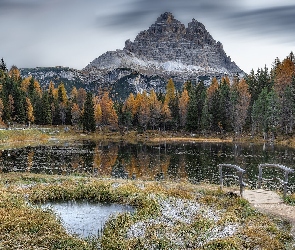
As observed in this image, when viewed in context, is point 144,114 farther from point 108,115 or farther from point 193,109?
point 193,109

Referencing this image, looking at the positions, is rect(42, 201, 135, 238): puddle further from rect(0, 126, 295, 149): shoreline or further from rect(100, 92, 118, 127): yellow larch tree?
rect(100, 92, 118, 127): yellow larch tree

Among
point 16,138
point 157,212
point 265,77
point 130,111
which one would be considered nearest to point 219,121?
point 265,77

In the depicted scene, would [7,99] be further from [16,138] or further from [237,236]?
[237,236]

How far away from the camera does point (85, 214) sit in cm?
2420

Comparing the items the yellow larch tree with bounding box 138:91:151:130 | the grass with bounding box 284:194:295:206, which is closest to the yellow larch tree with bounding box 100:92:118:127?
the yellow larch tree with bounding box 138:91:151:130

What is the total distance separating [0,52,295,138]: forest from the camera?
343ft

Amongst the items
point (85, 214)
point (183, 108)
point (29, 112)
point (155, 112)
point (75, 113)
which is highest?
point (183, 108)

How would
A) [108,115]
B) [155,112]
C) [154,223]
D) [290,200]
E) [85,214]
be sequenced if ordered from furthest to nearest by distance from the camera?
[108,115] < [155,112] < [290,200] < [85,214] < [154,223]

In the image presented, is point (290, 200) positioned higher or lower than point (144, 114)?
lower

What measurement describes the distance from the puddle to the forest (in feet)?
271

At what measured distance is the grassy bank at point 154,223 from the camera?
17.1 m

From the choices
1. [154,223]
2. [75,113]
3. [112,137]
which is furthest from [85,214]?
[75,113]

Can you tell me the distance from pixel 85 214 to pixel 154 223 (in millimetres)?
6066

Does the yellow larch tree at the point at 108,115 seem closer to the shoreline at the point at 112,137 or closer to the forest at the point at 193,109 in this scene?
the forest at the point at 193,109
